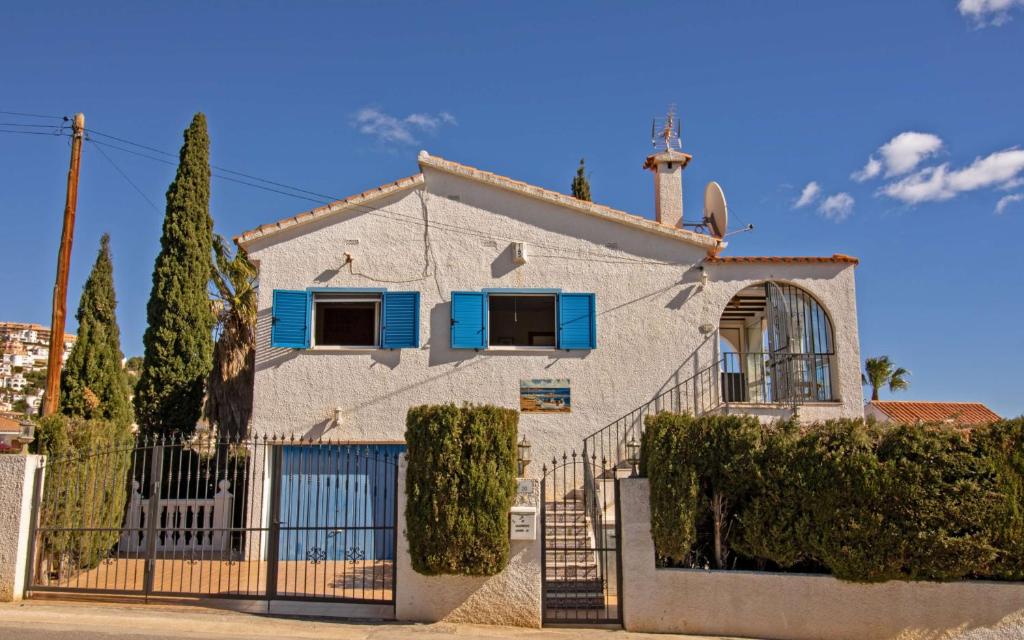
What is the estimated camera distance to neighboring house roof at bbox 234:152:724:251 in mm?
14992

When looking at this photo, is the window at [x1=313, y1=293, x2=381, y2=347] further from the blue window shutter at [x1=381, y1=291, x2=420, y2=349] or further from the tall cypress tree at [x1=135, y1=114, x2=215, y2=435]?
the tall cypress tree at [x1=135, y1=114, x2=215, y2=435]

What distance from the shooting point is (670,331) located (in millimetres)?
15047

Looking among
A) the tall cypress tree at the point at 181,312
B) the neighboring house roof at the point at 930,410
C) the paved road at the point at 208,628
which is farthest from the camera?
the neighboring house roof at the point at 930,410

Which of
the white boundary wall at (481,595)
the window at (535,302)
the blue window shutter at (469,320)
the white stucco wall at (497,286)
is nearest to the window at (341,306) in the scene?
the white stucco wall at (497,286)

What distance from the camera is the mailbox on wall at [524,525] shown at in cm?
919

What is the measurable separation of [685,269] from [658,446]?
6.59 metres

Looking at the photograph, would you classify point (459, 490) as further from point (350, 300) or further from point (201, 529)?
point (350, 300)

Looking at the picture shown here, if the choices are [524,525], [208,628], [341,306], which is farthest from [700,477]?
[341,306]

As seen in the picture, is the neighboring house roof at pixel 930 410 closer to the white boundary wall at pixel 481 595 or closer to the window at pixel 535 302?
the window at pixel 535 302

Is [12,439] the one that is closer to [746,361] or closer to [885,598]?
[885,598]

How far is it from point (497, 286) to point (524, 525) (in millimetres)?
6609

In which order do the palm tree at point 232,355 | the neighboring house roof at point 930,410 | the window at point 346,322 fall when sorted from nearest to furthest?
the window at point 346,322
the palm tree at point 232,355
the neighboring house roof at point 930,410

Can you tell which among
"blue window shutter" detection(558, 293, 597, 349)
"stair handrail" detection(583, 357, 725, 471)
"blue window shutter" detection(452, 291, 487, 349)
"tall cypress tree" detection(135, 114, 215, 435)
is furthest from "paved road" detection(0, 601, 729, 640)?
"tall cypress tree" detection(135, 114, 215, 435)

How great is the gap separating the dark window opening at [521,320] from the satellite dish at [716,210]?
3.75 metres
